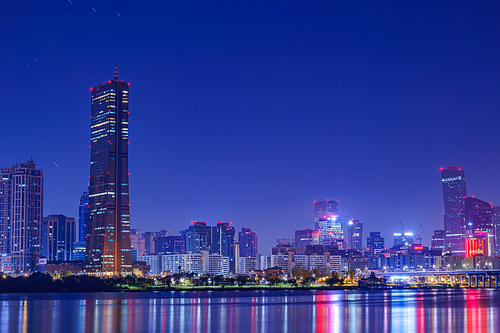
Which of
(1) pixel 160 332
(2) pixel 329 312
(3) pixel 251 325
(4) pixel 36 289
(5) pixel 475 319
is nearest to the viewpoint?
(1) pixel 160 332

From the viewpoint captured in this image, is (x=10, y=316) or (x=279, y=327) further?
(x=10, y=316)

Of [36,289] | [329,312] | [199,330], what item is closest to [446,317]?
[329,312]

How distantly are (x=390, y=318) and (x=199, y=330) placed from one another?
91.7 feet

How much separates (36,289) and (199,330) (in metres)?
143

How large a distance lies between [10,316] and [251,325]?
3612 centimetres

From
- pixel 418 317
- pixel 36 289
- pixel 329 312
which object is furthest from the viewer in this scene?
pixel 36 289

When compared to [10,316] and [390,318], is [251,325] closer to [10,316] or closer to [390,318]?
[390,318]

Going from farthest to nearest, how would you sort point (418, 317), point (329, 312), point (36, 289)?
point (36, 289)
point (329, 312)
point (418, 317)

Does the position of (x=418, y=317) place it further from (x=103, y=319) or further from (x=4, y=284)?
(x=4, y=284)

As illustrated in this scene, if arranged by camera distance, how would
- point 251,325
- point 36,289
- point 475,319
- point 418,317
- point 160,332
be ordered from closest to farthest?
point 160,332
point 251,325
point 475,319
point 418,317
point 36,289

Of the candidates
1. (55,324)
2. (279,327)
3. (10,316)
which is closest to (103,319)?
(55,324)

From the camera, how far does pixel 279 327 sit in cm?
7062

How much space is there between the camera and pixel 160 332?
2618 inches

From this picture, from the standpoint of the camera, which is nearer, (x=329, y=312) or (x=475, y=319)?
(x=475, y=319)
